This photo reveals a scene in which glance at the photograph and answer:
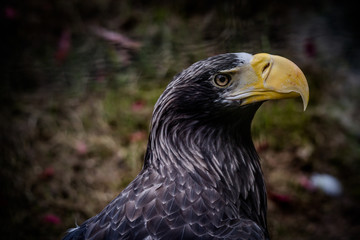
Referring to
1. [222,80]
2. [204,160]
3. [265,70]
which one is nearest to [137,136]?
[204,160]

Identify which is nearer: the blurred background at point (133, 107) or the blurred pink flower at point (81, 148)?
the blurred background at point (133, 107)

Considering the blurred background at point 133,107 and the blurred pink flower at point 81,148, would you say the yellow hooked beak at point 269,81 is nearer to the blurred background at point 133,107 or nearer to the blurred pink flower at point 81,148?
the blurred background at point 133,107

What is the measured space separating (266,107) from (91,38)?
6.48ft

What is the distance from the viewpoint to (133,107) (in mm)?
4617

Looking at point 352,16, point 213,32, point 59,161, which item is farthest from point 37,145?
point 352,16

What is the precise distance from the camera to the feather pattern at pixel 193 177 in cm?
205

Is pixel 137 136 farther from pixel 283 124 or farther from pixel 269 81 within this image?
pixel 269 81

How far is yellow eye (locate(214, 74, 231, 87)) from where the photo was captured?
2.19 metres

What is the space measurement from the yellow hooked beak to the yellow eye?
53mm

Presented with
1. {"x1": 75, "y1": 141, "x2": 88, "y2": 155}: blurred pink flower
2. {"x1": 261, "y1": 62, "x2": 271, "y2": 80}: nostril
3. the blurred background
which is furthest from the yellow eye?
{"x1": 75, "y1": 141, "x2": 88, "y2": 155}: blurred pink flower

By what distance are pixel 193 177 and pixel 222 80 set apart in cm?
49

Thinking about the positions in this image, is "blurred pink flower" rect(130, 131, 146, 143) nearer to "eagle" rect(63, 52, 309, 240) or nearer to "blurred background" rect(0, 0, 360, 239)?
"blurred background" rect(0, 0, 360, 239)

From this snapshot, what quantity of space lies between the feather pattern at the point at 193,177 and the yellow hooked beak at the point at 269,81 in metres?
0.07

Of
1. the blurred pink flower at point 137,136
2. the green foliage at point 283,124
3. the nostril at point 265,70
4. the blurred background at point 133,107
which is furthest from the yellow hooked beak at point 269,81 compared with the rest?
the blurred pink flower at point 137,136
